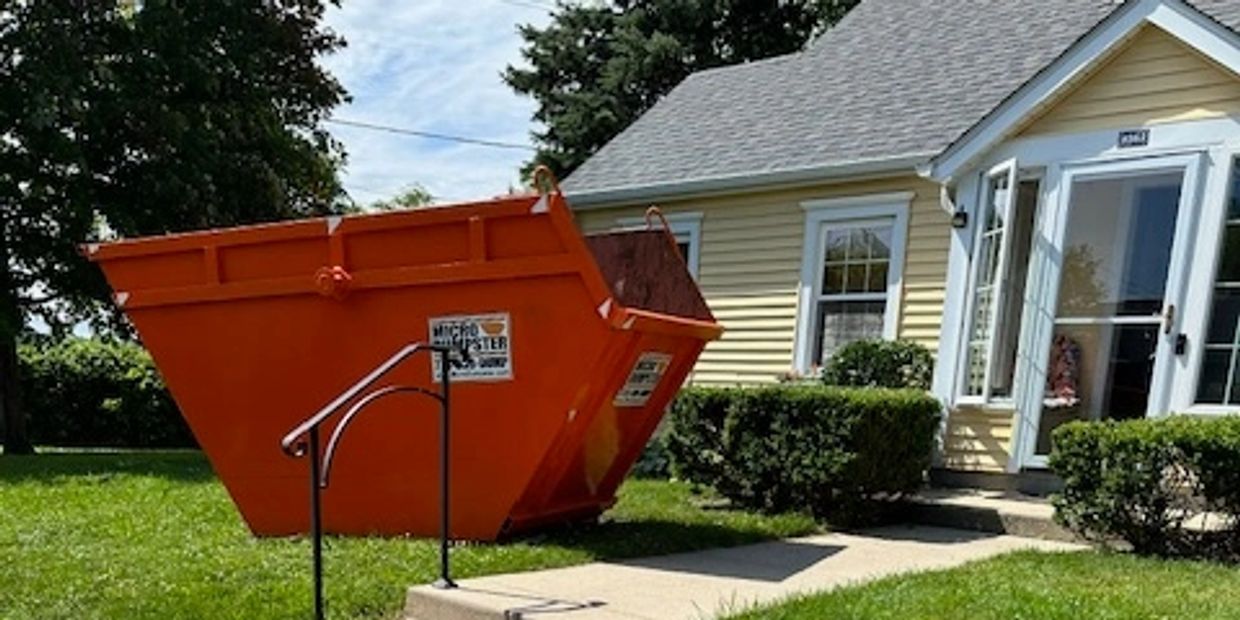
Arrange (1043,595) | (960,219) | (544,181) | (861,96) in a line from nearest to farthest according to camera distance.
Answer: (1043,595) < (544,181) < (960,219) < (861,96)

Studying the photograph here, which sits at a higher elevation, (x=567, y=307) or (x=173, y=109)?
(x=173, y=109)

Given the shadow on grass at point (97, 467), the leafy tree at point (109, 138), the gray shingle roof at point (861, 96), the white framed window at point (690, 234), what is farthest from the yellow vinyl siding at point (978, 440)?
the leafy tree at point (109, 138)

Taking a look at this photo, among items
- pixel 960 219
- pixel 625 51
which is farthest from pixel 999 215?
pixel 625 51

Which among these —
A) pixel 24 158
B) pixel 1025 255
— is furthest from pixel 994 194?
pixel 24 158

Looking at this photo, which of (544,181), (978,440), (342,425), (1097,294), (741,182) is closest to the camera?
(342,425)

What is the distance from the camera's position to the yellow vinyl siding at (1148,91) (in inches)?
270

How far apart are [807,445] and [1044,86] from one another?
322 cm

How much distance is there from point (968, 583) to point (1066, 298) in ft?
11.9

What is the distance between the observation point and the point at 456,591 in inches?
166

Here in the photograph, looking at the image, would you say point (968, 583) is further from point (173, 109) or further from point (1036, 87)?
point (173, 109)

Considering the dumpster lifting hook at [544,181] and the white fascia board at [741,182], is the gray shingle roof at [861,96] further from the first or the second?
the dumpster lifting hook at [544,181]

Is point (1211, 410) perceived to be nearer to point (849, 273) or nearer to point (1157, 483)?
point (1157, 483)

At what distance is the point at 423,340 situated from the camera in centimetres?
533

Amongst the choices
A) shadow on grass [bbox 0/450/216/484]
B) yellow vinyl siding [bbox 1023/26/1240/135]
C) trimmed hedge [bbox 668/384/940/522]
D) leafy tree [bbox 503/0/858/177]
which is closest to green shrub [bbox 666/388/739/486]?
trimmed hedge [bbox 668/384/940/522]
